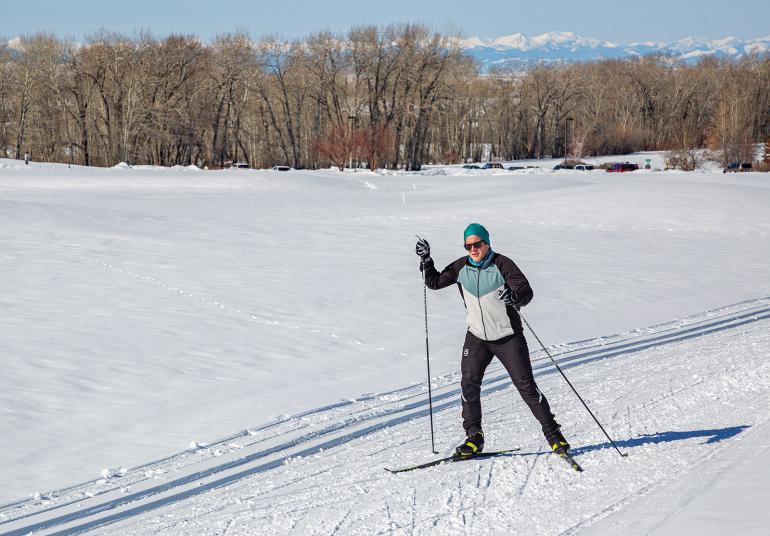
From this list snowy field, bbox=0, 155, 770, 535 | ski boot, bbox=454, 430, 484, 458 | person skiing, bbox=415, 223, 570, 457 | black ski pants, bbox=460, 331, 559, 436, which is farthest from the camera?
ski boot, bbox=454, 430, 484, 458

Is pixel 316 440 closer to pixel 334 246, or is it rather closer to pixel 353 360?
pixel 353 360

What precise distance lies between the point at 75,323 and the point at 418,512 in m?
8.03

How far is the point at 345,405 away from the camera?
28.6ft

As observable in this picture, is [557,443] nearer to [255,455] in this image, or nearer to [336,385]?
[255,455]

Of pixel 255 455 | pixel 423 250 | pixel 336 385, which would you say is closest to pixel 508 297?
pixel 423 250

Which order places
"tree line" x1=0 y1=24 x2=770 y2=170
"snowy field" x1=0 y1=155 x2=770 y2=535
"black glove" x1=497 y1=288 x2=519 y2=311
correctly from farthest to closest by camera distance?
"tree line" x1=0 y1=24 x2=770 y2=170 → "black glove" x1=497 y1=288 x2=519 y2=311 → "snowy field" x1=0 y1=155 x2=770 y2=535

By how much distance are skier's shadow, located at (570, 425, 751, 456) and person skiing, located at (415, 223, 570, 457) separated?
1.60 feet

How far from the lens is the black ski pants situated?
6.31m

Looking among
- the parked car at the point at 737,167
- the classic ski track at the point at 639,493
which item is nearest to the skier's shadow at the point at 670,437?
the classic ski track at the point at 639,493

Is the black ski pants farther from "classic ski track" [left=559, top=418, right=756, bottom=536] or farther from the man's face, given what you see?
"classic ski track" [left=559, top=418, right=756, bottom=536]

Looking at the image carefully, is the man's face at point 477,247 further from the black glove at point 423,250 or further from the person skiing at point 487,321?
the black glove at point 423,250

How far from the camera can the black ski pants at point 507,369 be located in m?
6.31

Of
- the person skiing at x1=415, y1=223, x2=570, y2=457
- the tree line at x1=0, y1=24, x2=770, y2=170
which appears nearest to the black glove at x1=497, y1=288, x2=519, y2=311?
the person skiing at x1=415, y1=223, x2=570, y2=457

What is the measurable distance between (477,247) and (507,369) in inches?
36.6
